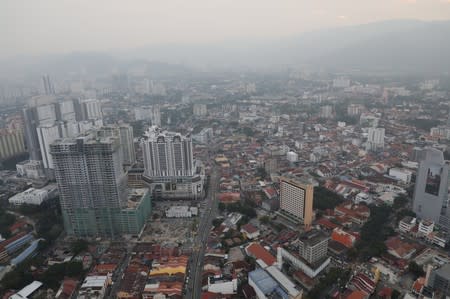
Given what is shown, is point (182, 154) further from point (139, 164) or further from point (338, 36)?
point (338, 36)

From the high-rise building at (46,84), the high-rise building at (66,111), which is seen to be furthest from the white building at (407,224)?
the high-rise building at (46,84)

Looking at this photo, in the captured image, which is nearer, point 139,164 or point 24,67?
point 139,164

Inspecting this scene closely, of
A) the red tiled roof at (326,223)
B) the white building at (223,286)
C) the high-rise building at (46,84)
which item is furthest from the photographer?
the high-rise building at (46,84)

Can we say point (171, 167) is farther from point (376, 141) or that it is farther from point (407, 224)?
point (376, 141)

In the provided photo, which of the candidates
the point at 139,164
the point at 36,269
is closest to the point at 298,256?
the point at 36,269

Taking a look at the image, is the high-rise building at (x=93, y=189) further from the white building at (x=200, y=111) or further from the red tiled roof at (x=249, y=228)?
the white building at (x=200, y=111)

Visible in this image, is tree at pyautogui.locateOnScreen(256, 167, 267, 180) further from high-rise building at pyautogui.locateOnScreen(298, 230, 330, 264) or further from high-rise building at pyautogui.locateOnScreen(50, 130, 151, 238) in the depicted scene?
high-rise building at pyautogui.locateOnScreen(298, 230, 330, 264)
